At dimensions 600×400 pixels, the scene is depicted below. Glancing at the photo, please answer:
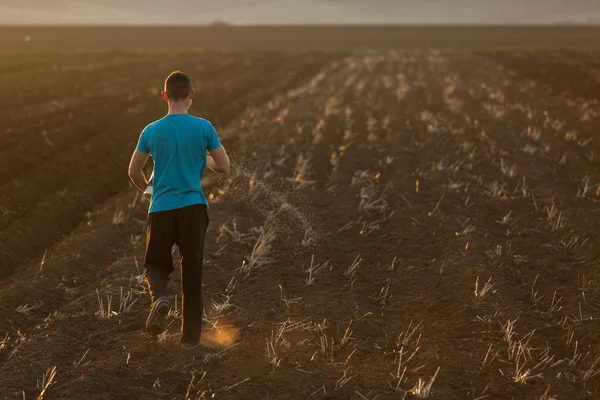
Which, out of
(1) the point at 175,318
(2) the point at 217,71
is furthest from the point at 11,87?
(1) the point at 175,318

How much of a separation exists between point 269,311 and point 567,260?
10.2ft

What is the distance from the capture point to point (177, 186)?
372 centimetres

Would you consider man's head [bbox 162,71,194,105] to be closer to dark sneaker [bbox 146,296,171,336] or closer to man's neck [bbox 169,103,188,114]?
man's neck [bbox 169,103,188,114]

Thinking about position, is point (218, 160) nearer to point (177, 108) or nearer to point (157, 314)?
point (177, 108)

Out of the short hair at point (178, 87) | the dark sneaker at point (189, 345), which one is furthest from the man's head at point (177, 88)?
the dark sneaker at point (189, 345)

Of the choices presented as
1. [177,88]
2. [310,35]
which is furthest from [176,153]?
[310,35]

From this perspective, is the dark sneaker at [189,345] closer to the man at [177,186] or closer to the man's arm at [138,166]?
the man at [177,186]

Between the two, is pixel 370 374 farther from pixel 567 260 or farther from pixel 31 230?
pixel 31 230

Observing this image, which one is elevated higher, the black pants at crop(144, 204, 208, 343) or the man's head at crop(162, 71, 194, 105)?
the man's head at crop(162, 71, 194, 105)

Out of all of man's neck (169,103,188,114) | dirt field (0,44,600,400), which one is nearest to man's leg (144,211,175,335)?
dirt field (0,44,600,400)

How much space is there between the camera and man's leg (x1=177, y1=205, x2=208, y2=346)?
12.3ft

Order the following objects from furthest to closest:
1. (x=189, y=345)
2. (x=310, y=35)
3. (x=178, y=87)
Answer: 1. (x=310, y=35)
2. (x=189, y=345)
3. (x=178, y=87)

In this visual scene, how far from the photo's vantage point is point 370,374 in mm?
3852

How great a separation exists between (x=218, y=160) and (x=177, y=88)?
1.71 ft
